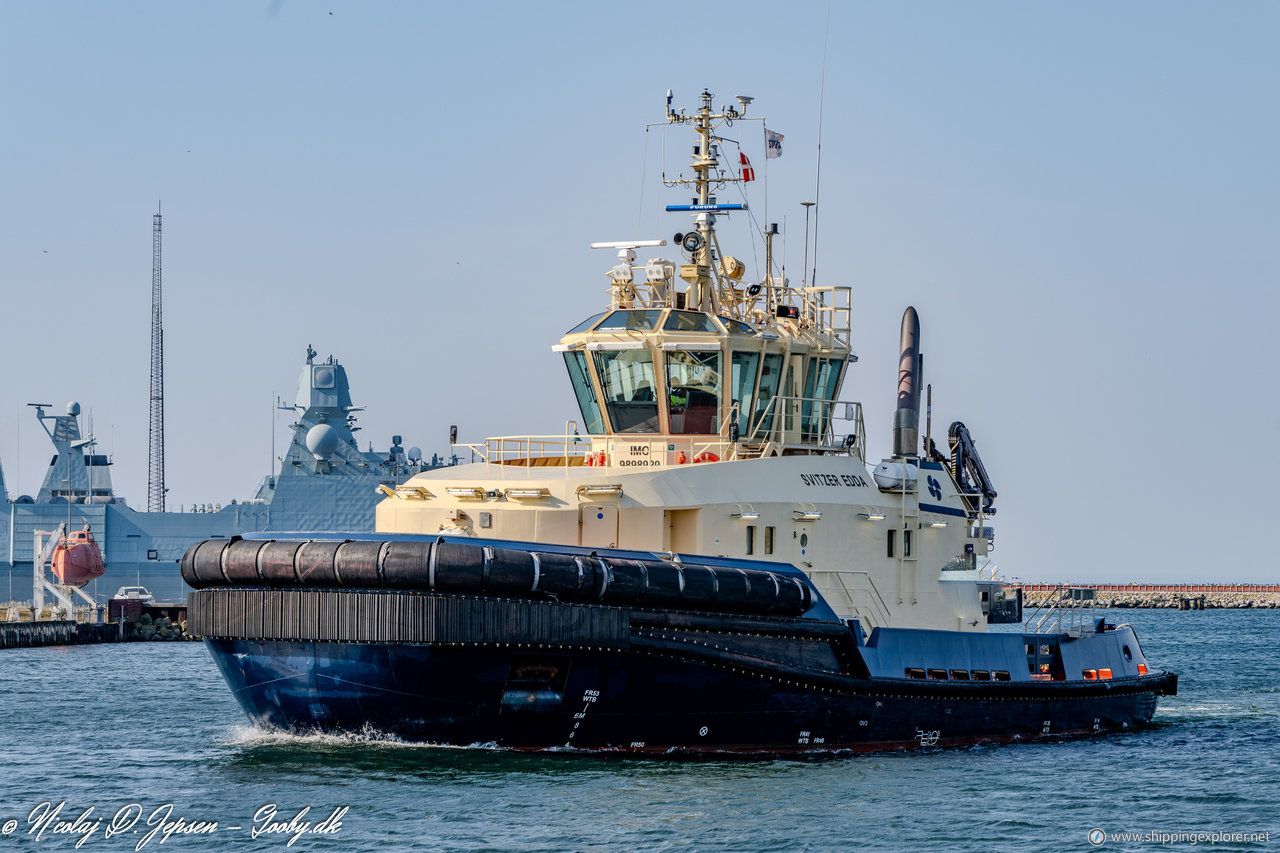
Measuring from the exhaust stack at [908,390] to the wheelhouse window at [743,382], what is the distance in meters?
2.62

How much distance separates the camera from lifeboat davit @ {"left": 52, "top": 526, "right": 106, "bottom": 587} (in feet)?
184

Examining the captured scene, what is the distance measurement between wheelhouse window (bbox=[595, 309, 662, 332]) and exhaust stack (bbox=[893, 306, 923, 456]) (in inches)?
165

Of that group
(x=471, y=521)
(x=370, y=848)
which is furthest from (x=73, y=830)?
(x=471, y=521)

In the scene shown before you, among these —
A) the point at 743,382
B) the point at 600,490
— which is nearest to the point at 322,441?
the point at 743,382

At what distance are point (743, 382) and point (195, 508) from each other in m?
57.1

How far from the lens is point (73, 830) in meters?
15.4

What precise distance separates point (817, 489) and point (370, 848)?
815 centimetres

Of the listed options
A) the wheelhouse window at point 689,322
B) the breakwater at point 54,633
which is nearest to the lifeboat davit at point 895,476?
the wheelhouse window at point 689,322

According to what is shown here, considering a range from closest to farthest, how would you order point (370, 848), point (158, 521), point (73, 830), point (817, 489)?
point (370, 848)
point (73, 830)
point (817, 489)
point (158, 521)

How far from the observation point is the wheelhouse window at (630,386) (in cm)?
2083

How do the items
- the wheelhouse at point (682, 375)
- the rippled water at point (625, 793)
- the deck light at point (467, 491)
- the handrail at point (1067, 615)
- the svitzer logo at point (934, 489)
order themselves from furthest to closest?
the handrail at point (1067, 615)
the svitzer logo at point (934, 489)
the wheelhouse at point (682, 375)
the deck light at point (467, 491)
the rippled water at point (625, 793)

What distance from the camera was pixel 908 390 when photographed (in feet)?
76.5

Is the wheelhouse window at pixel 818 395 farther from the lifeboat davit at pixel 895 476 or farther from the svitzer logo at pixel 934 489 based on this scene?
the svitzer logo at pixel 934 489

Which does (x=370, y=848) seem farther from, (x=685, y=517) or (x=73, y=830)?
(x=685, y=517)
